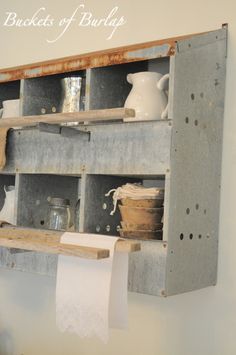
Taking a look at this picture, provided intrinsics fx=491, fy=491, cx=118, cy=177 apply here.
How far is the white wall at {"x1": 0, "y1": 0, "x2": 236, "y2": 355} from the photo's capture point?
4.25ft

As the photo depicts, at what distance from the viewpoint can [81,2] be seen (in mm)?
1651

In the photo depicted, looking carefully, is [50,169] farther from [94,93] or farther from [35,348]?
[35,348]

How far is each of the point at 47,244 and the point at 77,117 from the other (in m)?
0.31

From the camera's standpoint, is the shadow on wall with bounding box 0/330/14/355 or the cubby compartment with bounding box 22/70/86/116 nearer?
the cubby compartment with bounding box 22/70/86/116

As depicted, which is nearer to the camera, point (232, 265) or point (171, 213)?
point (171, 213)

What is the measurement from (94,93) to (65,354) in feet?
2.81

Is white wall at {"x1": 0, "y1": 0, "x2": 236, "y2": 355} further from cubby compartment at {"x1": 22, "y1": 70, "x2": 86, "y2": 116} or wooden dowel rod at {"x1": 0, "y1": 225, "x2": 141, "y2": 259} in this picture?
wooden dowel rod at {"x1": 0, "y1": 225, "x2": 141, "y2": 259}

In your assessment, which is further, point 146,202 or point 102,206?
point 102,206

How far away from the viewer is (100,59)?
1.26 meters

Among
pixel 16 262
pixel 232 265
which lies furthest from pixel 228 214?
pixel 16 262

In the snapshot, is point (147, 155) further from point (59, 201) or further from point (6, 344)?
point (6, 344)

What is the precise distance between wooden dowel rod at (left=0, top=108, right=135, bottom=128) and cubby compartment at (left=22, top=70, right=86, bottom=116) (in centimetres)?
13

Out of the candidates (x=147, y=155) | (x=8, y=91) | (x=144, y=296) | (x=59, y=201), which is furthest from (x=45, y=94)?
(x=144, y=296)

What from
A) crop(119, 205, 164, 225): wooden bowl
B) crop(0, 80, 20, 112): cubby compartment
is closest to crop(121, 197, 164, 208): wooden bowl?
crop(119, 205, 164, 225): wooden bowl
